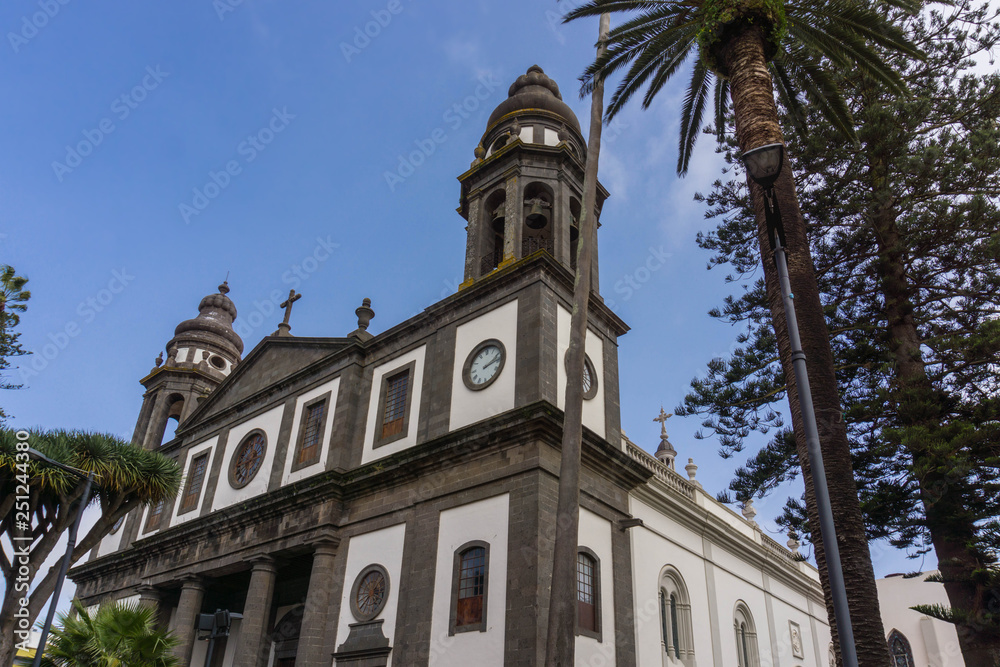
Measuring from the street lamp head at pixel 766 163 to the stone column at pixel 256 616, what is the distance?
16.3 meters

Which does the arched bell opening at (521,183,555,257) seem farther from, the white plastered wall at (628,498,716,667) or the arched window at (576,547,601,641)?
the arched window at (576,547,601,641)

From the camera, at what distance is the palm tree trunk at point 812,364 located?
8.55 m

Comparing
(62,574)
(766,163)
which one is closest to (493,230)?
(62,574)

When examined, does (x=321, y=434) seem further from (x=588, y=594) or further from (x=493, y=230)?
(x=588, y=594)

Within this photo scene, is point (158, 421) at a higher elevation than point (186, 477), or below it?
higher

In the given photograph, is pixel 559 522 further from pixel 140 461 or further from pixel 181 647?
pixel 181 647

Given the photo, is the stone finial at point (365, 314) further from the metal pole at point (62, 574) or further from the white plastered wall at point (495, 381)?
the metal pole at point (62, 574)

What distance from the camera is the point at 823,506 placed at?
21.1 feet

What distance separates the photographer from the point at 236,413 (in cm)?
2420

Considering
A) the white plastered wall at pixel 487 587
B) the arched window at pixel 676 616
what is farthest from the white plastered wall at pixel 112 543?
the arched window at pixel 676 616

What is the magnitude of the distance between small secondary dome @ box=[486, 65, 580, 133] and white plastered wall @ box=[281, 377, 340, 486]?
32.4 feet

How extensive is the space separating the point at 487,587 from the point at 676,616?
25.8ft

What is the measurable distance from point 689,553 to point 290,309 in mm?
14974

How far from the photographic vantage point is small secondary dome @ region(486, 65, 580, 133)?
22844 mm
